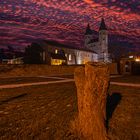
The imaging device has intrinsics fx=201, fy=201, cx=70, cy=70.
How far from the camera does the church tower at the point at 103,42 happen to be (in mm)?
84875

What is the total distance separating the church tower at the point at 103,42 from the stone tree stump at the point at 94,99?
3143 inches

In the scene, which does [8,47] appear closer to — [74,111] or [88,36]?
[88,36]

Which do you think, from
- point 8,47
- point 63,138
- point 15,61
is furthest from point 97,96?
point 8,47

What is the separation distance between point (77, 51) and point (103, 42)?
928 inches

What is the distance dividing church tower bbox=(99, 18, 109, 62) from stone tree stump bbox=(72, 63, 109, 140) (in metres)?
79.8

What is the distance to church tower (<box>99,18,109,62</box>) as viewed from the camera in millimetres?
84875

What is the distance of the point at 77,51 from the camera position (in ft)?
221

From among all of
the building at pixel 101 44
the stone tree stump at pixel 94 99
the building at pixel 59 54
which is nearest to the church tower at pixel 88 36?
the building at pixel 101 44

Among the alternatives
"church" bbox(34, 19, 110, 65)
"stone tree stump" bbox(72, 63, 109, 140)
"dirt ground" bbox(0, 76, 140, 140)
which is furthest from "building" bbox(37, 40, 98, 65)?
"stone tree stump" bbox(72, 63, 109, 140)

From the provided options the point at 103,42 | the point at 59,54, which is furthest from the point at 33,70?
the point at 103,42

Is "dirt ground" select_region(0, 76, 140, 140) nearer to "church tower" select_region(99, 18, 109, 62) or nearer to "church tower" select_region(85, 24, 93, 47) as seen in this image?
"church tower" select_region(99, 18, 109, 62)

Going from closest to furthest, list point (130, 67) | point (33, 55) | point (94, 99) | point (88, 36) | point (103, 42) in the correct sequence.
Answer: point (94, 99)
point (130, 67)
point (33, 55)
point (103, 42)
point (88, 36)

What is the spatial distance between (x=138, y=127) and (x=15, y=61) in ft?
163

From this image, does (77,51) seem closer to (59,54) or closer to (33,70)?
(59,54)
